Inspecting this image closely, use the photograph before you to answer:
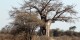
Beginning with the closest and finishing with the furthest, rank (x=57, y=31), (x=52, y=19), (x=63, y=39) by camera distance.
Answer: (x=52, y=19) < (x=63, y=39) < (x=57, y=31)

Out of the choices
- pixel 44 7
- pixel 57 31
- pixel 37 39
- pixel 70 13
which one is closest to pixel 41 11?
pixel 44 7

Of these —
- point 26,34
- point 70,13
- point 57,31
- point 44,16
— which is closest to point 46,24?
point 44,16

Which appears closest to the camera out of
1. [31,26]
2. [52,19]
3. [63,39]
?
[31,26]

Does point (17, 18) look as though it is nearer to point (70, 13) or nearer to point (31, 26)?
point (31, 26)

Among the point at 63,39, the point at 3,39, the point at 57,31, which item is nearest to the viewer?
the point at 3,39

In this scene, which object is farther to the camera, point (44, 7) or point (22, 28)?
point (44, 7)

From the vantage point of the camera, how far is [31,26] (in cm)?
2519

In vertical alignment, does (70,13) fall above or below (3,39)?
above

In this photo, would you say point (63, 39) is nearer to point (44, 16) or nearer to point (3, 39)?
point (44, 16)

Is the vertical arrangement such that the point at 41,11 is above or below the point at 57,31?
above

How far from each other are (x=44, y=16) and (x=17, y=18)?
22.8 ft

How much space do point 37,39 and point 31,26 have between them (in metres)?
1.91

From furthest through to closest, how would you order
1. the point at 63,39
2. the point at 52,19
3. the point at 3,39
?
the point at 63,39 < the point at 52,19 < the point at 3,39

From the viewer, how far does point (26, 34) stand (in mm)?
25906
